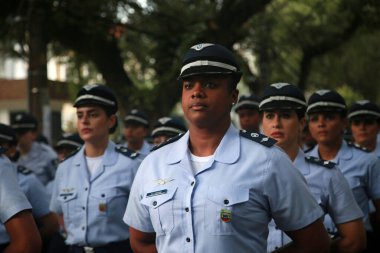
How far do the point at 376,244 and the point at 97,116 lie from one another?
2849mm

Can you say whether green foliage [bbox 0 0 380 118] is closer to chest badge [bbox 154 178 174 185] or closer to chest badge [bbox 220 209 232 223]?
chest badge [bbox 154 178 174 185]

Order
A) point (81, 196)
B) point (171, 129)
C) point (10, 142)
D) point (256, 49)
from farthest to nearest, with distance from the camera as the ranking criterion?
1. point (256, 49)
2. point (171, 129)
3. point (10, 142)
4. point (81, 196)

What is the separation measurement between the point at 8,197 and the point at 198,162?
4.06 ft

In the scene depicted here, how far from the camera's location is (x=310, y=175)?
5016 millimetres

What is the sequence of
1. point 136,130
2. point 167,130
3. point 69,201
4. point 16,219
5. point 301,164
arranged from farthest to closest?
point 136,130
point 167,130
point 69,201
point 301,164
point 16,219

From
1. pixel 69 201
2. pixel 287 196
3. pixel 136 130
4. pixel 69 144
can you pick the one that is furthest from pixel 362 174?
pixel 136 130

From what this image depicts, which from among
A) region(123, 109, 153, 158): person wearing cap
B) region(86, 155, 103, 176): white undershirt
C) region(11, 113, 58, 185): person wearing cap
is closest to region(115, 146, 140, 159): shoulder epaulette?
region(86, 155, 103, 176): white undershirt

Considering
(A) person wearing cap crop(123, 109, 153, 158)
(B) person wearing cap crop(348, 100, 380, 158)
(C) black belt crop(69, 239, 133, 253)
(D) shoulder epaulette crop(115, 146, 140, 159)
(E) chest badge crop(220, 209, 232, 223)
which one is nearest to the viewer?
(E) chest badge crop(220, 209, 232, 223)

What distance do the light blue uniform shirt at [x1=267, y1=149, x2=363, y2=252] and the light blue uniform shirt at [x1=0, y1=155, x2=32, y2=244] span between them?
5.55 ft

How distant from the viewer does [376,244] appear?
254 inches

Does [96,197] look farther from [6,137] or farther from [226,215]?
[226,215]

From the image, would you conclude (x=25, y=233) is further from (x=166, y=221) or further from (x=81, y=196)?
(x=81, y=196)

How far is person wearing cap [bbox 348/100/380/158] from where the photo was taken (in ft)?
27.0

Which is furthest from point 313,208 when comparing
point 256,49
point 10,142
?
point 256,49
